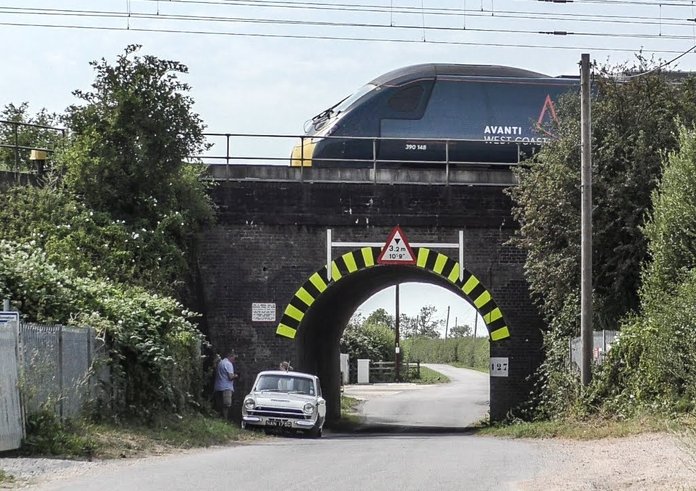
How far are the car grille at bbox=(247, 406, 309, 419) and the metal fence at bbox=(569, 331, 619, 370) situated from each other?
19.8ft

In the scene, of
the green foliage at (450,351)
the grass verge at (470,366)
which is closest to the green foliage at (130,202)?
the grass verge at (470,366)

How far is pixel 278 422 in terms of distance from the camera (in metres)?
24.1

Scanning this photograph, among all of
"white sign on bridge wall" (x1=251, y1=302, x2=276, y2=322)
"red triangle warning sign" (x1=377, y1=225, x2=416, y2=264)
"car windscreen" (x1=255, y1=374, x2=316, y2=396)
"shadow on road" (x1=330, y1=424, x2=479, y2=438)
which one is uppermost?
"red triangle warning sign" (x1=377, y1=225, x2=416, y2=264)

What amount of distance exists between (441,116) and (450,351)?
3053 inches

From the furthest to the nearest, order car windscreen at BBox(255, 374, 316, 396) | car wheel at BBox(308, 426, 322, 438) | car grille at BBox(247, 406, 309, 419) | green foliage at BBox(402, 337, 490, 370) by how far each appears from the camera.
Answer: green foliage at BBox(402, 337, 490, 370) → car windscreen at BBox(255, 374, 316, 396) → car wheel at BBox(308, 426, 322, 438) → car grille at BBox(247, 406, 309, 419)

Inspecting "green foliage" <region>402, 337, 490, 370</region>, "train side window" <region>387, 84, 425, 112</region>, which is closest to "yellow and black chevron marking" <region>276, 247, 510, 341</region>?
"train side window" <region>387, 84, 425, 112</region>

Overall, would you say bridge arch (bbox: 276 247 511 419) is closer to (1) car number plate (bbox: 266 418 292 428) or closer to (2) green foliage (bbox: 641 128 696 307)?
(1) car number plate (bbox: 266 418 292 428)

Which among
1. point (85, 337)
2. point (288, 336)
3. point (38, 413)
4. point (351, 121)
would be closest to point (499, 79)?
point (351, 121)

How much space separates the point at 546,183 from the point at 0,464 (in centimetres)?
1525

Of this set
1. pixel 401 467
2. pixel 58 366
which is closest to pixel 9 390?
pixel 58 366

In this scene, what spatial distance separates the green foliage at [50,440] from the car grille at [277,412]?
750 cm

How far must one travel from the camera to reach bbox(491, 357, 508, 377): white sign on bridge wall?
28016 mm

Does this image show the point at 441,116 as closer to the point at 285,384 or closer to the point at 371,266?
the point at 371,266

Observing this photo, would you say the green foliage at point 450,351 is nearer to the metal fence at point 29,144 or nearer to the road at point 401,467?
the metal fence at point 29,144
